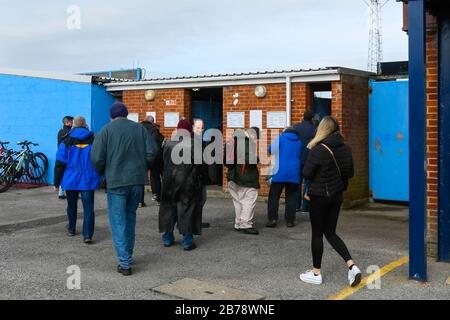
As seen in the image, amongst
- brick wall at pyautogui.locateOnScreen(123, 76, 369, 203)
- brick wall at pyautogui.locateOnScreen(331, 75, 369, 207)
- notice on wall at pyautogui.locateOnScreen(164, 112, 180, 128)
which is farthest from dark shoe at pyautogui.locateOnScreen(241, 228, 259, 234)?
notice on wall at pyautogui.locateOnScreen(164, 112, 180, 128)

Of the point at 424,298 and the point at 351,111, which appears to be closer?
the point at 424,298

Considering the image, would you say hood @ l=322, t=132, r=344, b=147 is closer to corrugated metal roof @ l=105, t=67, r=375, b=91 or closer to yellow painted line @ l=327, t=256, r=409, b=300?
yellow painted line @ l=327, t=256, r=409, b=300

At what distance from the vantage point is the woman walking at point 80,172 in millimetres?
7590

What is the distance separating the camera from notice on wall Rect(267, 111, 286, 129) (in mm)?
11570

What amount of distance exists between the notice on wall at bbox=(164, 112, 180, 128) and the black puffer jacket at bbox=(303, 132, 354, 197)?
310 inches

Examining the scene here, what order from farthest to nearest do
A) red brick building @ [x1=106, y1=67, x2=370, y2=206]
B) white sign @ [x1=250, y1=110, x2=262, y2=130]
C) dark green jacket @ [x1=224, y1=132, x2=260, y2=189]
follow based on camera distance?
white sign @ [x1=250, y1=110, x2=262, y2=130] < red brick building @ [x1=106, y1=67, x2=370, y2=206] < dark green jacket @ [x1=224, y1=132, x2=260, y2=189]

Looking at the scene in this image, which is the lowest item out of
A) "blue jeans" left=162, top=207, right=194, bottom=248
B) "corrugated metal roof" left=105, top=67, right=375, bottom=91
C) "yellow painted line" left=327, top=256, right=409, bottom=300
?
"yellow painted line" left=327, top=256, right=409, bottom=300

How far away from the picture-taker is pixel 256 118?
471 inches

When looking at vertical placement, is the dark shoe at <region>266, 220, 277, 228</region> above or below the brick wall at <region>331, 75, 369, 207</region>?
below


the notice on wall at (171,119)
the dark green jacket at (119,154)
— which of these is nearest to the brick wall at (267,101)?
the notice on wall at (171,119)
